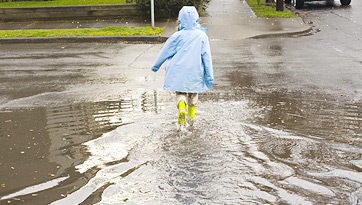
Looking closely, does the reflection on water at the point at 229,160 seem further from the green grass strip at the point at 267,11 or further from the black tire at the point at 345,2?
the black tire at the point at 345,2

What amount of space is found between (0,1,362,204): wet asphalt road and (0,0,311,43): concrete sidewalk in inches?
124

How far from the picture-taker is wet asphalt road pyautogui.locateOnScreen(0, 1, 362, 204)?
16.5ft

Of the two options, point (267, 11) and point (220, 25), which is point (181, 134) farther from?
point (267, 11)

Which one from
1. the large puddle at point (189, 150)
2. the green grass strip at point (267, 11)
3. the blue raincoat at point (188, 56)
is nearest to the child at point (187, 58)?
the blue raincoat at point (188, 56)

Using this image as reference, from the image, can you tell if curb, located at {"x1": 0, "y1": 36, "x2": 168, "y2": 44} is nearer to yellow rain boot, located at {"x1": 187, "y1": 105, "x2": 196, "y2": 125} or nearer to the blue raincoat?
yellow rain boot, located at {"x1": 187, "y1": 105, "x2": 196, "y2": 125}

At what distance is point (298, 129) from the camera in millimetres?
6961

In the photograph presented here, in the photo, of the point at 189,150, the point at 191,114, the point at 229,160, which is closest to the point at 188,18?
the point at 191,114

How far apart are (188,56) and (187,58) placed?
29 millimetres

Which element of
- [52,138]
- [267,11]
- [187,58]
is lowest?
[52,138]

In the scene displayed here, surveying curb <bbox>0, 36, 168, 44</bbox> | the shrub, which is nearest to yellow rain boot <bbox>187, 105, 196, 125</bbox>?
curb <bbox>0, 36, 168, 44</bbox>

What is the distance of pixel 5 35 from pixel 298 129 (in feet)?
38.9

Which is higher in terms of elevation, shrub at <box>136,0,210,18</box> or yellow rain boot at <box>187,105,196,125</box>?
shrub at <box>136,0,210,18</box>

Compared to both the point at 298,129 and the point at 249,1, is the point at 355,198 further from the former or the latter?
the point at 249,1

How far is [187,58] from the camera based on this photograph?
671cm
